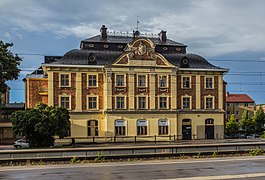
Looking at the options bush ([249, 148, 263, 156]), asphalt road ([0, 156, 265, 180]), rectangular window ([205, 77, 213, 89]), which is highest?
rectangular window ([205, 77, 213, 89])

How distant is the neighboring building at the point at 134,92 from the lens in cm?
5000

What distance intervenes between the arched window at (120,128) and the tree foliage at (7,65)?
560 inches

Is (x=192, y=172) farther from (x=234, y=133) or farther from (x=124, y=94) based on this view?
(x=234, y=133)

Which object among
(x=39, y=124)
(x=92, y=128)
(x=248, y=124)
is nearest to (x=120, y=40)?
(x=92, y=128)

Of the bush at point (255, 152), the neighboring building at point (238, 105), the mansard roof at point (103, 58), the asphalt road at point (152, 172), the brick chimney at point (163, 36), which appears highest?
the brick chimney at point (163, 36)

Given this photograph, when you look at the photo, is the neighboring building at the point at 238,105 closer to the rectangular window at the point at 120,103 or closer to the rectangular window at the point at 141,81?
the rectangular window at the point at 141,81

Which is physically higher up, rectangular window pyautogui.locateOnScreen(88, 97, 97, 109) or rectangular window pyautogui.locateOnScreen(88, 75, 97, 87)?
rectangular window pyautogui.locateOnScreen(88, 75, 97, 87)

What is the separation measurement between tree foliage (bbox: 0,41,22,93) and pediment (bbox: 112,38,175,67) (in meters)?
12.6

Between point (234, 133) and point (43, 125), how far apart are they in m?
46.0

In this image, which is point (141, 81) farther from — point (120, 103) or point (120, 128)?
point (120, 128)

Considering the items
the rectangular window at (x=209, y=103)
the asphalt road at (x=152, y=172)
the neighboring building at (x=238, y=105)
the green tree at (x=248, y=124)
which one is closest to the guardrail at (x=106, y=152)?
the asphalt road at (x=152, y=172)

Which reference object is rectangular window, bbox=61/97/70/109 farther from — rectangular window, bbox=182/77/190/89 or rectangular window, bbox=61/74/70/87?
rectangular window, bbox=182/77/190/89

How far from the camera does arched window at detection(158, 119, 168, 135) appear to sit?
5147 cm

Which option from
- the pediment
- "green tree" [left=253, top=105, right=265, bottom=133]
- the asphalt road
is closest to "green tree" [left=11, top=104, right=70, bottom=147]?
the pediment
